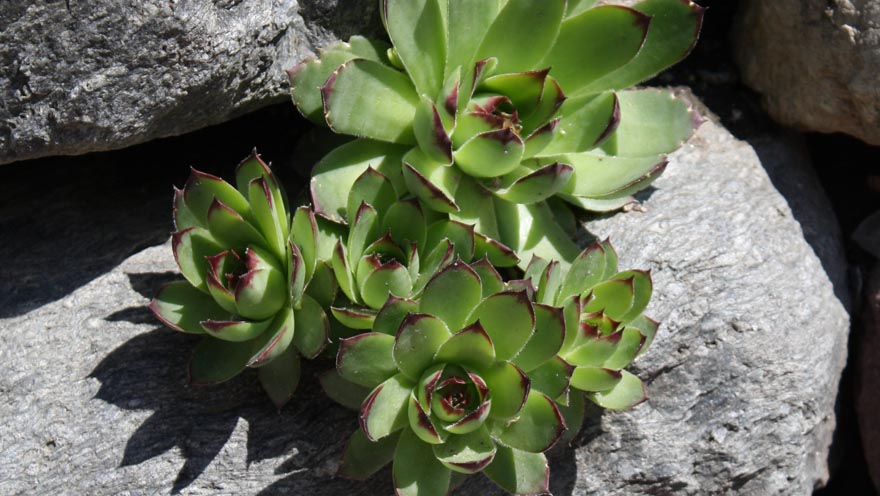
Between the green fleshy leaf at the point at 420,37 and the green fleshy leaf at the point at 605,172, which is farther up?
the green fleshy leaf at the point at 420,37

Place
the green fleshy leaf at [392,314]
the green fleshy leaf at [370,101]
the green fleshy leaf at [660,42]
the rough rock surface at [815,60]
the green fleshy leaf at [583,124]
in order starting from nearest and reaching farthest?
the green fleshy leaf at [392,314], the green fleshy leaf at [370,101], the green fleshy leaf at [583,124], the green fleshy leaf at [660,42], the rough rock surface at [815,60]

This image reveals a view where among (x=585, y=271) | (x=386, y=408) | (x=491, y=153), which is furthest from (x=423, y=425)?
(x=491, y=153)

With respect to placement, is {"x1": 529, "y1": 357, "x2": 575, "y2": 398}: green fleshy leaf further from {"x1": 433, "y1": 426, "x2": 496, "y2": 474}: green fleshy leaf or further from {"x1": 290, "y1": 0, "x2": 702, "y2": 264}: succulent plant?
{"x1": 290, "y1": 0, "x2": 702, "y2": 264}: succulent plant

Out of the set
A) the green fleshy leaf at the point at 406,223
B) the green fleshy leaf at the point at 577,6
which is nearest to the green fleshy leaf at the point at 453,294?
the green fleshy leaf at the point at 406,223

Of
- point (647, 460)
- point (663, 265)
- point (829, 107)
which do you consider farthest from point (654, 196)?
point (647, 460)

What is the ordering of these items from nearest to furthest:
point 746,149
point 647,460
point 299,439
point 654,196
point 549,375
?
point 549,375 < point 299,439 < point 647,460 < point 654,196 < point 746,149

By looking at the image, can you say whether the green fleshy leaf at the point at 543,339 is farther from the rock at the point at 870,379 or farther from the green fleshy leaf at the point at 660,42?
the rock at the point at 870,379

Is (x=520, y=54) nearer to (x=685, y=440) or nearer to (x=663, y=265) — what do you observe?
(x=663, y=265)
